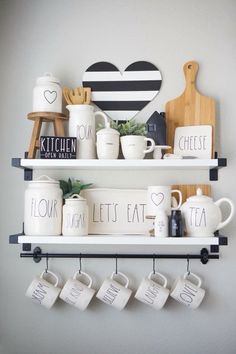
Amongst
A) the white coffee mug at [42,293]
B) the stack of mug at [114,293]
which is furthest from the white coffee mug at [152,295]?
the white coffee mug at [42,293]

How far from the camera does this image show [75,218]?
62.3 inches

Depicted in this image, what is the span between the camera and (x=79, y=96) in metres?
1.71

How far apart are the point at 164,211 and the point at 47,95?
24.6 inches

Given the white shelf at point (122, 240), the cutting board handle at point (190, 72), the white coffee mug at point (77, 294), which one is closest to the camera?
the white shelf at point (122, 240)

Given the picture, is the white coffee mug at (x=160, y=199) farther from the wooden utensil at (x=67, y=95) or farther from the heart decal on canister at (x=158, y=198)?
the wooden utensil at (x=67, y=95)

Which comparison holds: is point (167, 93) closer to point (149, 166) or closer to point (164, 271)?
point (149, 166)

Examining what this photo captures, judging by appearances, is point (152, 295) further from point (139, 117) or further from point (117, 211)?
point (139, 117)

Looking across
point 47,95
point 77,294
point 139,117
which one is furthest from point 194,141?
point 77,294

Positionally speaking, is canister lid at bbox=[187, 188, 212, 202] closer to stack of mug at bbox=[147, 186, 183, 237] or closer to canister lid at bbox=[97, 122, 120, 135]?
stack of mug at bbox=[147, 186, 183, 237]

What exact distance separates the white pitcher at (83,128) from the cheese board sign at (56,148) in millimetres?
50

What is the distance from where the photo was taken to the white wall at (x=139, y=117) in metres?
1.71

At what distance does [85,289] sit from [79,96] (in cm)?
76

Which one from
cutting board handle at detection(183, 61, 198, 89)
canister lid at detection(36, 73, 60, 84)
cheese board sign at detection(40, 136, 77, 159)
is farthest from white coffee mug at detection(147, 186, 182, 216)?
canister lid at detection(36, 73, 60, 84)

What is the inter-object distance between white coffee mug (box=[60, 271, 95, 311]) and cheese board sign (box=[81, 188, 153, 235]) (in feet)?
0.70
